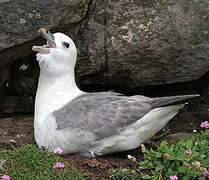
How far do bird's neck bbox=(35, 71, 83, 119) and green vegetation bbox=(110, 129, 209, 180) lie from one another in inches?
34.9

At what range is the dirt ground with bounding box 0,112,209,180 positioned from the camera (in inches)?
165

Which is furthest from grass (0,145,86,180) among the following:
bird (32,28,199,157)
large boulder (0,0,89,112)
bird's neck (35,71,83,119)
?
large boulder (0,0,89,112)

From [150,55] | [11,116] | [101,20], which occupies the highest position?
[101,20]

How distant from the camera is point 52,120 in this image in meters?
4.55

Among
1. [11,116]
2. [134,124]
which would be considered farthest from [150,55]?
[11,116]

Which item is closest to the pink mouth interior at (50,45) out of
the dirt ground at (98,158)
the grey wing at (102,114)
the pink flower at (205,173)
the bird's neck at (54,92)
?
the bird's neck at (54,92)

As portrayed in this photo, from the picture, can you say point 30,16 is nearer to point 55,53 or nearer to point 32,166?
point 55,53

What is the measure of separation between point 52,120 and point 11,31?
0.85m

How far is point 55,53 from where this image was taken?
466 cm

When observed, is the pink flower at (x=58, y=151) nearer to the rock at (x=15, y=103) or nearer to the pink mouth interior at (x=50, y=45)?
the pink mouth interior at (x=50, y=45)

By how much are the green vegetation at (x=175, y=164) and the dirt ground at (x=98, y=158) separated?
7.0 inches

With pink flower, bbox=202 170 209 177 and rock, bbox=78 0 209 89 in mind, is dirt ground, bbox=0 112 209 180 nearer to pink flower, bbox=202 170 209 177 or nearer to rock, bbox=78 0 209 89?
rock, bbox=78 0 209 89

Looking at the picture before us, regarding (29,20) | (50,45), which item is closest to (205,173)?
(50,45)

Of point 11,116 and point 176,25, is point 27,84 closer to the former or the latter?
point 11,116
